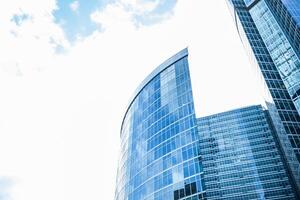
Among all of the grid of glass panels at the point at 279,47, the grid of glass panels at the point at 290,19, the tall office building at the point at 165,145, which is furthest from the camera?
the grid of glass panels at the point at 290,19

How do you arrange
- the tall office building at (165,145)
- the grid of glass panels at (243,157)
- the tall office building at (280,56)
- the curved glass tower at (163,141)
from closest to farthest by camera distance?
the tall office building at (165,145) < the curved glass tower at (163,141) < the tall office building at (280,56) < the grid of glass panels at (243,157)

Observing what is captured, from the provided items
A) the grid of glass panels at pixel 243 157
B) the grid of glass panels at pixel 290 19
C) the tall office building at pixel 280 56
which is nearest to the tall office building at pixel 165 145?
the grid of glass panels at pixel 243 157

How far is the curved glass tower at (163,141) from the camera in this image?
5262cm

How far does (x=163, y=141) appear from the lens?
6053 cm

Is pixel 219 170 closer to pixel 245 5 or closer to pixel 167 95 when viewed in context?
pixel 245 5

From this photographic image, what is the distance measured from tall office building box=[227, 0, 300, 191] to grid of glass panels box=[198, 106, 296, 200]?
4482 cm

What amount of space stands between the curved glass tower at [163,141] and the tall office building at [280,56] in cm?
2707

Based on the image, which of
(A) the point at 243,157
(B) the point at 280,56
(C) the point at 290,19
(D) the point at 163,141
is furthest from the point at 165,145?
(A) the point at 243,157

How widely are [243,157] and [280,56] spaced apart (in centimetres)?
7115

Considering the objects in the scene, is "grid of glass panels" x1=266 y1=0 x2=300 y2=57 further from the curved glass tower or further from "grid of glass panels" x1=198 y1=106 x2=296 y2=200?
"grid of glass panels" x1=198 y1=106 x2=296 y2=200

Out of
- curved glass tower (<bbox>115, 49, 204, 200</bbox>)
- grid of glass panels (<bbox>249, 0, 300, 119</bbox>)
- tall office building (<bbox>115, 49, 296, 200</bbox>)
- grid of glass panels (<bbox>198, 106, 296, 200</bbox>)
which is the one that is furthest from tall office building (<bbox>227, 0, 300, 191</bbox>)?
grid of glass panels (<bbox>198, 106, 296, 200</bbox>)

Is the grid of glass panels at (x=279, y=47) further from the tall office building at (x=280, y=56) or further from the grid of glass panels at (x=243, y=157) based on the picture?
the grid of glass panels at (x=243, y=157)

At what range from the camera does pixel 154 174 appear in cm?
5791

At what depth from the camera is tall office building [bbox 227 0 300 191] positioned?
7006cm
